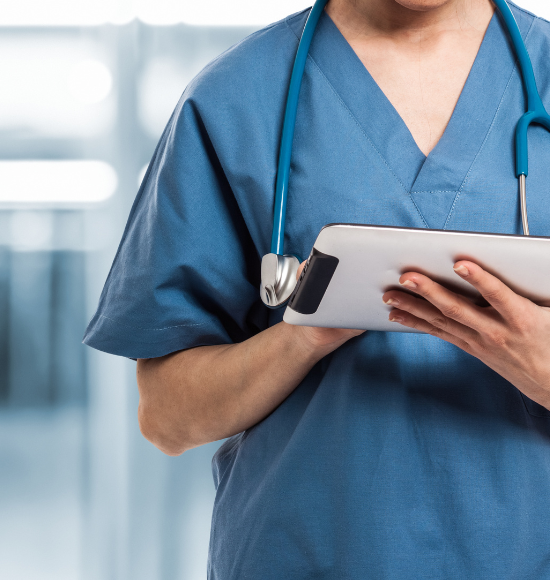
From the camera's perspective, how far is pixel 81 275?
171cm

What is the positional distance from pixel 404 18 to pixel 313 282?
0.33 meters

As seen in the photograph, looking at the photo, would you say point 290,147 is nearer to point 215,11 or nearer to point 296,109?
point 296,109

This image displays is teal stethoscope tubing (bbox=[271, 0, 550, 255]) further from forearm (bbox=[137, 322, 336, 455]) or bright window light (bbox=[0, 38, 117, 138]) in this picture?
bright window light (bbox=[0, 38, 117, 138])

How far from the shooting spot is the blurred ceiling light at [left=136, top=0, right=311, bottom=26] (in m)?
1.67

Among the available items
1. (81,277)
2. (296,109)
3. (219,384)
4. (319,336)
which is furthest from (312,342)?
(81,277)

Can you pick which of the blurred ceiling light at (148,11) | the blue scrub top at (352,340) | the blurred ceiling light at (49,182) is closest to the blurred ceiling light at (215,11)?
the blurred ceiling light at (148,11)

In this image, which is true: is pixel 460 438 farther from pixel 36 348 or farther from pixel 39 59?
pixel 39 59

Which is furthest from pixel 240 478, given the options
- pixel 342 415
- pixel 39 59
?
pixel 39 59

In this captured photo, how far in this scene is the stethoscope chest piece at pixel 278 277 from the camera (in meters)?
0.48

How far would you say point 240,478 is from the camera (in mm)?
555

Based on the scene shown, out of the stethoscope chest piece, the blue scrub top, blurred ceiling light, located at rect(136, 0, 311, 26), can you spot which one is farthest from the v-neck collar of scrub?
blurred ceiling light, located at rect(136, 0, 311, 26)

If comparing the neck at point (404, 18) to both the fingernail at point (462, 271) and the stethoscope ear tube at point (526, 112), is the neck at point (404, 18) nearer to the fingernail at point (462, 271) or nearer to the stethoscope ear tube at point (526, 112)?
the stethoscope ear tube at point (526, 112)

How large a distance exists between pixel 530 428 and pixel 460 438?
2.3 inches

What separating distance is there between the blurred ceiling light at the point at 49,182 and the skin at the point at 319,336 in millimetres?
1167
